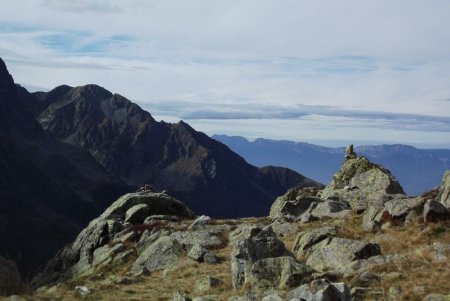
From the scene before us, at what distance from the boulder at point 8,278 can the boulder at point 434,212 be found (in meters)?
20.8

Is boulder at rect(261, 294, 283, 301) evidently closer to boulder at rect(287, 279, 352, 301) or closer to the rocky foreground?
the rocky foreground

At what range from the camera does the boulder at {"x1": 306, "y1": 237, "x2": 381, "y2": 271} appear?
79.2 feet

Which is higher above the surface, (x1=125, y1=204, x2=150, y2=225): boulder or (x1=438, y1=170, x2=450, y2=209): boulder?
(x1=438, y1=170, x2=450, y2=209): boulder

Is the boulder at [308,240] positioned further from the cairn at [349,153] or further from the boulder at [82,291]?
the cairn at [349,153]

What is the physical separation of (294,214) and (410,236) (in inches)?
720

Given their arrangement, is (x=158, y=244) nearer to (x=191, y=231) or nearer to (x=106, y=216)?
(x=191, y=231)

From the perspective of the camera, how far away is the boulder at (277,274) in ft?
64.8

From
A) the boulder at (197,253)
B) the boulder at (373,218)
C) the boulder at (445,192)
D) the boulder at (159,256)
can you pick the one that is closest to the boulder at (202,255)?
the boulder at (197,253)

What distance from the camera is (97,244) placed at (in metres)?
45.5

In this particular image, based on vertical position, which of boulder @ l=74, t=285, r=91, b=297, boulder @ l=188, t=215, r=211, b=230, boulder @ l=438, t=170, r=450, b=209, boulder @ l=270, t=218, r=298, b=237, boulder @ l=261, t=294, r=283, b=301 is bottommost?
boulder @ l=188, t=215, r=211, b=230

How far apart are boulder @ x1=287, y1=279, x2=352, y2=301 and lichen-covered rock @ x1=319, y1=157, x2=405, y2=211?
2359cm

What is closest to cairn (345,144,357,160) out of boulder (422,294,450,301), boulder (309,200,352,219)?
boulder (309,200,352,219)

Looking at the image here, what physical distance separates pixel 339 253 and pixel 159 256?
1372 cm

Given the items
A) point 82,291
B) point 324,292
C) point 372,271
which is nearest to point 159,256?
point 82,291
